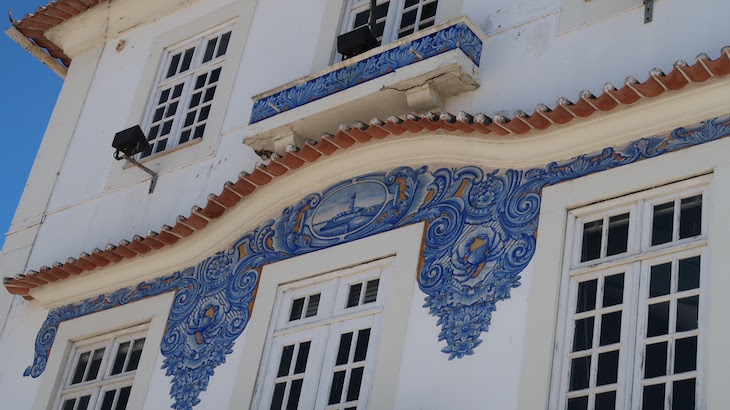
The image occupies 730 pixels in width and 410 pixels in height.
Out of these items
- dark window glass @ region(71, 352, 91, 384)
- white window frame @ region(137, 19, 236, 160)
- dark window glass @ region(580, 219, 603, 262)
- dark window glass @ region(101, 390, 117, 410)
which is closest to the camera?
dark window glass @ region(580, 219, 603, 262)

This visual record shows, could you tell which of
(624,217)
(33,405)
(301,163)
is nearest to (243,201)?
(301,163)

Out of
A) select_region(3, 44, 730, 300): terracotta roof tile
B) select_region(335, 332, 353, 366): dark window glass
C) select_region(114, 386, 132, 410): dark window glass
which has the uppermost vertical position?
select_region(3, 44, 730, 300): terracotta roof tile

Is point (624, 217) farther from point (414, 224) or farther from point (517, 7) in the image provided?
point (517, 7)

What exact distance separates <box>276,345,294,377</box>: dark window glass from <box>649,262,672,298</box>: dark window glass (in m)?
2.72

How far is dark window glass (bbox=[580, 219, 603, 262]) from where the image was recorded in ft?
26.7

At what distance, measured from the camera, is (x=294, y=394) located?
29.6 feet

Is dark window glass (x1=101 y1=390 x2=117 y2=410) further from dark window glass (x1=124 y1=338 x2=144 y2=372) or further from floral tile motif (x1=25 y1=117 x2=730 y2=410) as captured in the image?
floral tile motif (x1=25 y1=117 x2=730 y2=410)

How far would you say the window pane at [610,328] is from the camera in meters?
7.69

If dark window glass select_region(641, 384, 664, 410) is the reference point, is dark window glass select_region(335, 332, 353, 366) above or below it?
above

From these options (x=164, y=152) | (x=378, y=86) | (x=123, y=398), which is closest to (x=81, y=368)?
(x=123, y=398)

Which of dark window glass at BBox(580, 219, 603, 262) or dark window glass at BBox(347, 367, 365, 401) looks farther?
dark window glass at BBox(347, 367, 365, 401)

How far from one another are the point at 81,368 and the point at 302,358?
2544 millimetres

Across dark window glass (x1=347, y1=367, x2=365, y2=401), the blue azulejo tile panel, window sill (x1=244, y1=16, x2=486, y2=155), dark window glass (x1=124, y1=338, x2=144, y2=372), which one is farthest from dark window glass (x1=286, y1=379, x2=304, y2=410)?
the blue azulejo tile panel

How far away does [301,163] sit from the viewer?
32.6 ft
